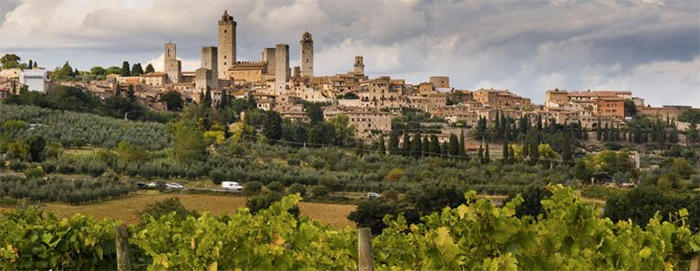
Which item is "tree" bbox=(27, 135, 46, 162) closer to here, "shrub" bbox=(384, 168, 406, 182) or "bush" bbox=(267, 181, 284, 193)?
"bush" bbox=(267, 181, 284, 193)

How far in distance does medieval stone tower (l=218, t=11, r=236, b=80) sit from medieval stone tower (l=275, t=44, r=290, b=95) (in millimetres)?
3603

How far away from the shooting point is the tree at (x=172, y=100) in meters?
36.8

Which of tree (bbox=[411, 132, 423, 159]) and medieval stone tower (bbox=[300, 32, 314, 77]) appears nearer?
tree (bbox=[411, 132, 423, 159])

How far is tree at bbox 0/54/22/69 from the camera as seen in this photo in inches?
1725

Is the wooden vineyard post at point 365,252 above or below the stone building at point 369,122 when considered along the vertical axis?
below

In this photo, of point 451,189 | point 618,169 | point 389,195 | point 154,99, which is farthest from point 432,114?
point 451,189

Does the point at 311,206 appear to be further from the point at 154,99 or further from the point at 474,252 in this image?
the point at 154,99

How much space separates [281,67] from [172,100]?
1342 centimetres

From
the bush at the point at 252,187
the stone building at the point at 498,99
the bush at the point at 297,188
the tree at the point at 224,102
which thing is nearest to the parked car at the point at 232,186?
the bush at the point at 252,187

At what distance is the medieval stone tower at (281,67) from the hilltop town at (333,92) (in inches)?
0.9

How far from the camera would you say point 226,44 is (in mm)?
52562

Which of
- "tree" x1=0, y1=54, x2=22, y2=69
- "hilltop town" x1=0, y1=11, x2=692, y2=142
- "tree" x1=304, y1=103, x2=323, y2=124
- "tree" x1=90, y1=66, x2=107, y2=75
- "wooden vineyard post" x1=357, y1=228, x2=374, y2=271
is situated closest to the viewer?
"wooden vineyard post" x1=357, y1=228, x2=374, y2=271

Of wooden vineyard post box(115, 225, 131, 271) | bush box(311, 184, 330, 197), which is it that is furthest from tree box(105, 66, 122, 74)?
wooden vineyard post box(115, 225, 131, 271)

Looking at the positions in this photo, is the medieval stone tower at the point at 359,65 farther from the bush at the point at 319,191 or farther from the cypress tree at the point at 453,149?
the bush at the point at 319,191
